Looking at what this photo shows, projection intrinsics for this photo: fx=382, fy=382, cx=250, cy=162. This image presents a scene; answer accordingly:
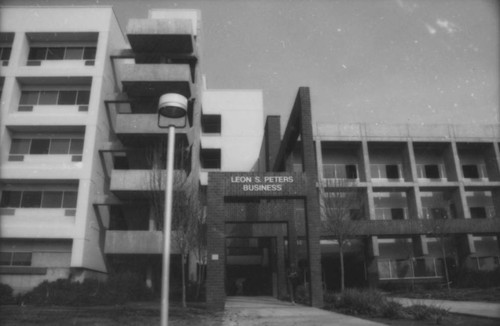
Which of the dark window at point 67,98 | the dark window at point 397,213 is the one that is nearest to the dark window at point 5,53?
the dark window at point 67,98

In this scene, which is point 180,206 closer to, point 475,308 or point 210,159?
point 475,308

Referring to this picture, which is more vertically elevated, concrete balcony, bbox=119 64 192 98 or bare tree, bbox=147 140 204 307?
concrete balcony, bbox=119 64 192 98

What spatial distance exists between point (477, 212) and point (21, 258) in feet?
123

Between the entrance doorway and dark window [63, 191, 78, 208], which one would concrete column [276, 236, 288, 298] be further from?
dark window [63, 191, 78, 208]

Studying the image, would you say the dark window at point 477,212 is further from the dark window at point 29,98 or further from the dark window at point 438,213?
the dark window at point 29,98

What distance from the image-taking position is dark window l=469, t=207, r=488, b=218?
35.9m

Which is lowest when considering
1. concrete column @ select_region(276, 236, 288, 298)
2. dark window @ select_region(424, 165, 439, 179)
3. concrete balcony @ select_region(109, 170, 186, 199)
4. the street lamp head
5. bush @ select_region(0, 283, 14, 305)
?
bush @ select_region(0, 283, 14, 305)

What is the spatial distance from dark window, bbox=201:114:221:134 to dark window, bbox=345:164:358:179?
12.7 m

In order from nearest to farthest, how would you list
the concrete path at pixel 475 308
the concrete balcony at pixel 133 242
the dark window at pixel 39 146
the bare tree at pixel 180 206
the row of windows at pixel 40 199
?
the concrete path at pixel 475 308, the bare tree at pixel 180 206, the concrete balcony at pixel 133 242, the row of windows at pixel 40 199, the dark window at pixel 39 146

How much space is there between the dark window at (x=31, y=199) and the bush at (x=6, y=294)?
549 centimetres

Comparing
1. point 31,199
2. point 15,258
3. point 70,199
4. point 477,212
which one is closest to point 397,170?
point 477,212

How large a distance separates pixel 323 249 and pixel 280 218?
13426 millimetres

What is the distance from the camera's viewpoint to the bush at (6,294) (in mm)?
19688

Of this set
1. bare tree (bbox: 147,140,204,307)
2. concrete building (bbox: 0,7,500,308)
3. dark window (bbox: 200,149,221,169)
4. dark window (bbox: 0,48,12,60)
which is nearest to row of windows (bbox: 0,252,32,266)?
concrete building (bbox: 0,7,500,308)
